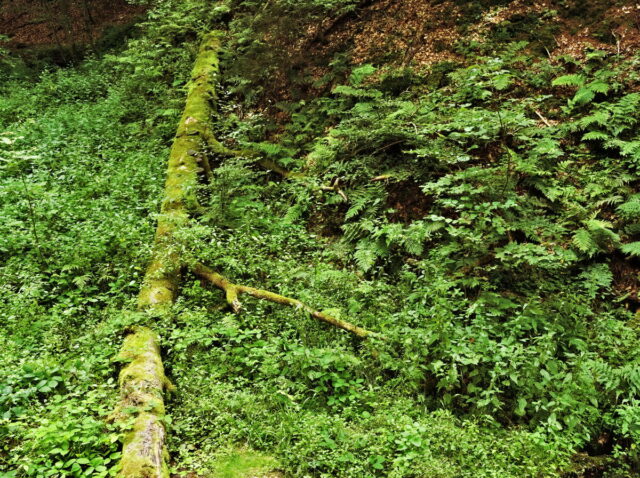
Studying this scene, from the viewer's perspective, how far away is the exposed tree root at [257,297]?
5240 millimetres

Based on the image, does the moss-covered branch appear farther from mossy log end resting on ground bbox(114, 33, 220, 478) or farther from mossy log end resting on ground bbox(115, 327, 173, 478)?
mossy log end resting on ground bbox(115, 327, 173, 478)

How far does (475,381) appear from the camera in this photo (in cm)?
451

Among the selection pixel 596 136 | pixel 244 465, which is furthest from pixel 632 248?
pixel 244 465

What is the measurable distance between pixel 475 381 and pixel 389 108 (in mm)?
5058

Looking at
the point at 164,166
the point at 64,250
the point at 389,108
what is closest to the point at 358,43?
the point at 389,108

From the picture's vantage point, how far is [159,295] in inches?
220

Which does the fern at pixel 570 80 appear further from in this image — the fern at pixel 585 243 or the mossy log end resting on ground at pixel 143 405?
the mossy log end resting on ground at pixel 143 405

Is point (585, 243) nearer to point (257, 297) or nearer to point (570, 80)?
point (570, 80)

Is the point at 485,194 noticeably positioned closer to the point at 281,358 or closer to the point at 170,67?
the point at 281,358

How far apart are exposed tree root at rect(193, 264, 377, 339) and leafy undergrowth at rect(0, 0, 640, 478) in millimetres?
148

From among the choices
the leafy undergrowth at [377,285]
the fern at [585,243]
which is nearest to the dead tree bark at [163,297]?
the leafy undergrowth at [377,285]

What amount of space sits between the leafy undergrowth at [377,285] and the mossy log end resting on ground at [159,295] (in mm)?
165

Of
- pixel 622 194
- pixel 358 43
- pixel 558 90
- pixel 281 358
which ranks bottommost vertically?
pixel 281 358

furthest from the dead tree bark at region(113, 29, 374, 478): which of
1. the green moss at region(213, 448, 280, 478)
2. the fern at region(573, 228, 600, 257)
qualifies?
the fern at region(573, 228, 600, 257)
